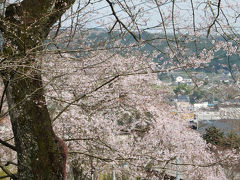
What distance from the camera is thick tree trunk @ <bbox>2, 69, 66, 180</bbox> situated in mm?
3055

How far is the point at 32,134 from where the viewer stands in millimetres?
3057

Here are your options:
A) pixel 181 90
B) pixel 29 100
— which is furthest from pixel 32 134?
pixel 181 90

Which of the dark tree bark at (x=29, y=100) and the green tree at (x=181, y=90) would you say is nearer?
the dark tree bark at (x=29, y=100)

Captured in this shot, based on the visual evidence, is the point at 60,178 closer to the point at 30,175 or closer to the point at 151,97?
the point at 30,175

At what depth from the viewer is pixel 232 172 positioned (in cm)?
1434

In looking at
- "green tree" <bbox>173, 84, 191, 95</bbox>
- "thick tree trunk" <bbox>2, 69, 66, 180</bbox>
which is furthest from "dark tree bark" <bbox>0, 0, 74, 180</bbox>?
"green tree" <bbox>173, 84, 191, 95</bbox>

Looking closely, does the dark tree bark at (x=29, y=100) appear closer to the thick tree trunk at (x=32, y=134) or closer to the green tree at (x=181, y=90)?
the thick tree trunk at (x=32, y=134)

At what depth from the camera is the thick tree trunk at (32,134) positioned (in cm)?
305

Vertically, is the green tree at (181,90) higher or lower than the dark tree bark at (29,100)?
higher

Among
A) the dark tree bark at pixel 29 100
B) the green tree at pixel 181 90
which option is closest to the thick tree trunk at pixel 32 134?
the dark tree bark at pixel 29 100

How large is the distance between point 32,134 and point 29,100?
33cm

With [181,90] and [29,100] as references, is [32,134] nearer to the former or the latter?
[29,100]

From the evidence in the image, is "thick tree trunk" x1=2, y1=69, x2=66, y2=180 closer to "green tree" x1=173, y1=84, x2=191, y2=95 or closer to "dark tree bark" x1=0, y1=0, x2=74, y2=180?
"dark tree bark" x1=0, y1=0, x2=74, y2=180

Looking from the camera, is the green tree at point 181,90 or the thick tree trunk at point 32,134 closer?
the thick tree trunk at point 32,134
